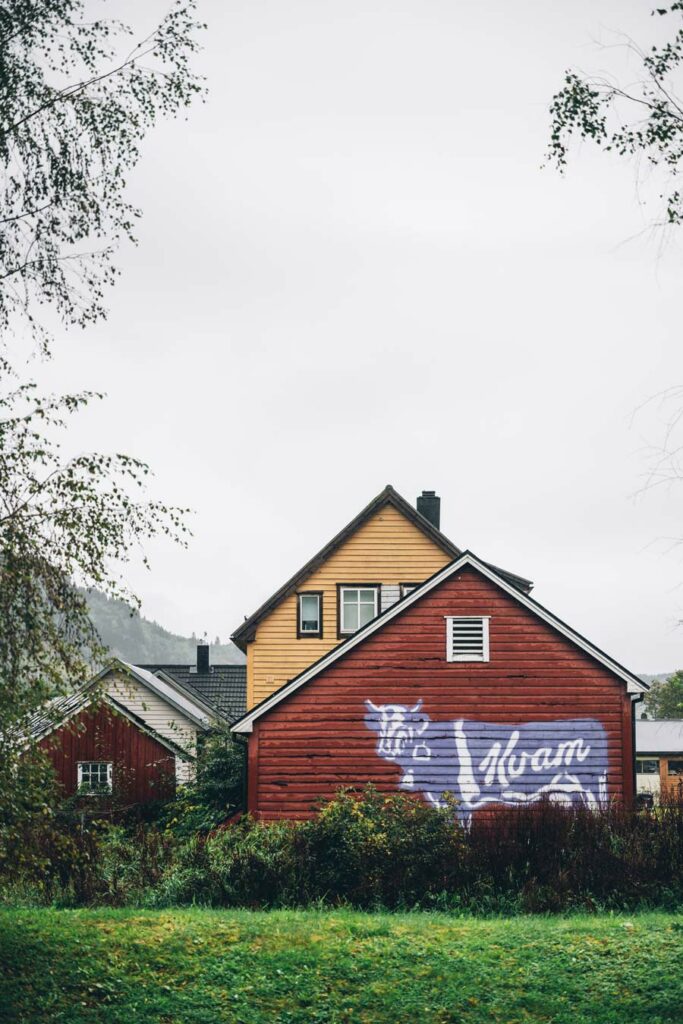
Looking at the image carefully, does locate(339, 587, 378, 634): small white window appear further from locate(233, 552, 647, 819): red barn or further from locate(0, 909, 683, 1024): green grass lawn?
locate(0, 909, 683, 1024): green grass lawn

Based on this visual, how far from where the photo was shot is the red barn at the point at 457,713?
28156 mm

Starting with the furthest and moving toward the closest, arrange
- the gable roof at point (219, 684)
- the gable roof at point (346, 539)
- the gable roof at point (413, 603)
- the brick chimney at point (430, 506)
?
the gable roof at point (219, 684), the brick chimney at point (430, 506), the gable roof at point (346, 539), the gable roof at point (413, 603)

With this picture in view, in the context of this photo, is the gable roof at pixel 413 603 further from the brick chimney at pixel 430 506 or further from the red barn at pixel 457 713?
the brick chimney at pixel 430 506

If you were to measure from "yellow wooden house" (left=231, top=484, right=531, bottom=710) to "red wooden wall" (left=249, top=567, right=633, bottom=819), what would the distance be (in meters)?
10.7

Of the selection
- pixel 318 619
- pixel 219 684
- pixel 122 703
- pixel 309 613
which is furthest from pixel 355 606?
pixel 219 684

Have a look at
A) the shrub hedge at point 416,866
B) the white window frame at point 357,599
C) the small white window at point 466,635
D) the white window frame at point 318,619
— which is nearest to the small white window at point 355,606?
the white window frame at point 357,599

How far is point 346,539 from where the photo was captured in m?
39.6

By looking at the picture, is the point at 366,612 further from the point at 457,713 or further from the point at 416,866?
the point at 416,866

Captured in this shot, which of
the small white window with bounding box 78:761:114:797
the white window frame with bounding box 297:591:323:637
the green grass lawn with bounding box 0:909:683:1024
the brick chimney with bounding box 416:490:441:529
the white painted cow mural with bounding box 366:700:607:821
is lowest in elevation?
the green grass lawn with bounding box 0:909:683:1024

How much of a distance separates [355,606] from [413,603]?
1079 centimetres

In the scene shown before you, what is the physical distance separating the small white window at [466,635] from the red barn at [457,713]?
0.07 feet

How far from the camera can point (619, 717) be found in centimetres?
2828

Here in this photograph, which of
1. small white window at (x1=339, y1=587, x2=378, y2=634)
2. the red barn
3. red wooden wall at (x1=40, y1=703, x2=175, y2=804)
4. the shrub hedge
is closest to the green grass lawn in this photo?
the shrub hedge

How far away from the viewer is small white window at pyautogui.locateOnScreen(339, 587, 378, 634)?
39.5m
